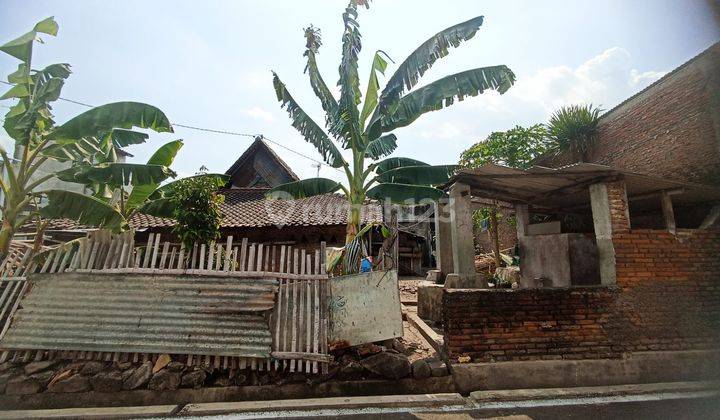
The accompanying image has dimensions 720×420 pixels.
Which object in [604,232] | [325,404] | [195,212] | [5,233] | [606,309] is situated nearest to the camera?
[325,404]

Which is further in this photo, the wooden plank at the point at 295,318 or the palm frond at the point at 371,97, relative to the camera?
the palm frond at the point at 371,97

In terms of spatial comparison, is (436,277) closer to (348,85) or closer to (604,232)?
(604,232)

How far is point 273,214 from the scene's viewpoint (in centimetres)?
1107

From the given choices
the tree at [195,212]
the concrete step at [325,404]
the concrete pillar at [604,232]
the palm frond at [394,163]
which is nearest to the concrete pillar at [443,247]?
the palm frond at [394,163]

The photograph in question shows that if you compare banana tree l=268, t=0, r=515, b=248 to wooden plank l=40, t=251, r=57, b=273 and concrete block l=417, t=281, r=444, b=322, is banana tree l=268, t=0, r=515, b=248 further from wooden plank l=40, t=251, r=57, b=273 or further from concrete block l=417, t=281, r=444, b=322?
wooden plank l=40, t=251, r=57, b=273

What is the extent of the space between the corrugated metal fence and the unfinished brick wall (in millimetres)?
2247

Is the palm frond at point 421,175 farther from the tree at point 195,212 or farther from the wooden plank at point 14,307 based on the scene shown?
the wooden plank at point 14,307

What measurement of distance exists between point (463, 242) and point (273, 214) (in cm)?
754

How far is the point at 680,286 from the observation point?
15.7 feet

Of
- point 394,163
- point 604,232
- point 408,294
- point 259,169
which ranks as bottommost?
point 408,294

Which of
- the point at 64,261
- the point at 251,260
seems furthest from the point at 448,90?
the point at 64,261

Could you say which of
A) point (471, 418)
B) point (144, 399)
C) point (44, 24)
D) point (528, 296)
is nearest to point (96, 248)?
point (144, 399)

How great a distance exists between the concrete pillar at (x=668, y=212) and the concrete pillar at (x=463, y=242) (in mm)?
3072

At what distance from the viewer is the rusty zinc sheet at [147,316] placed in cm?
409
